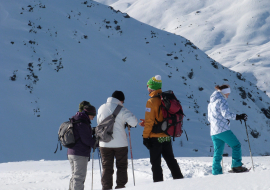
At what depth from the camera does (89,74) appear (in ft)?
68.7

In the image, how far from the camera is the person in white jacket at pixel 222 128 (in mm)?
4934

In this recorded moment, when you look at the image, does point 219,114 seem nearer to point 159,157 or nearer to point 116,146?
point 159,157

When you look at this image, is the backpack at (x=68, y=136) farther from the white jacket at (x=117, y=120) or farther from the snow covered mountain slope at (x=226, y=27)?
the snow covered mountain slope at (x=226, y=27)

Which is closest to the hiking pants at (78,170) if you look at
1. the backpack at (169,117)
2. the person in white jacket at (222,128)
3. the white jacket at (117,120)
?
A: the white jacket at (117,120)

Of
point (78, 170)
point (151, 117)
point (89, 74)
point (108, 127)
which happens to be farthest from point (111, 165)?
point (89, 74)

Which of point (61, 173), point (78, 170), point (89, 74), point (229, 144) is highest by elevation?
point (89, 74)

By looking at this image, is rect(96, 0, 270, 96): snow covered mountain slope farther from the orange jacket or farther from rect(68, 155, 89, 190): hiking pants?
rect(68, 155, 89, 190): hiking pants

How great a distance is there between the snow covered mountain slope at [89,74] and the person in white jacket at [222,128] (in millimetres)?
10132

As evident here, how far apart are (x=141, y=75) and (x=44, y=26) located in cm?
977

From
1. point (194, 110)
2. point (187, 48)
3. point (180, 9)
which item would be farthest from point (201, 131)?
point (180, 9)

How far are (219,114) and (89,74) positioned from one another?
16.8m

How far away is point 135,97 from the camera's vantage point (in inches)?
786

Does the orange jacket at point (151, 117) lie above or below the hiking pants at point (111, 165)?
above

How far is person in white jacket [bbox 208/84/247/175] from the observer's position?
4.93 meters
